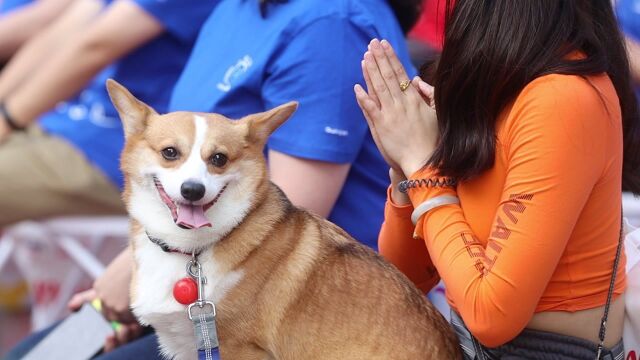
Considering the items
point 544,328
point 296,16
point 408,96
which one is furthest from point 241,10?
point 544,328

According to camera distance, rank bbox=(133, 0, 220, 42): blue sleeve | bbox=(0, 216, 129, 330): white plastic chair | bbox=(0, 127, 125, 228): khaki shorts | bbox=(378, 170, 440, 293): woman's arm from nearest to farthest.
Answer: bbox=(378, 170, 440, 293): woman's arm, bbox=(133, 0, 220, 42): blue sleeve, bbox=(0, 127, 125, 228): khaki shorts, bbox=(0, 216, 129, 330): white plastic chair

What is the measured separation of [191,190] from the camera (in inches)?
55.6

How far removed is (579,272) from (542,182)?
20 cm

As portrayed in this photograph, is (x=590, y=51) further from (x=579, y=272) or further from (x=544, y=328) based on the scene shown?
(x=544, y=328)

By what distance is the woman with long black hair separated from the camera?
1.39 meters

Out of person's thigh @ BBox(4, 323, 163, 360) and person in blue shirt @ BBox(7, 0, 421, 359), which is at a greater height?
person in blue shirt @ BBox(7, 0, 421, 359)

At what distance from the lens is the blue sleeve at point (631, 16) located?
295 centimetres

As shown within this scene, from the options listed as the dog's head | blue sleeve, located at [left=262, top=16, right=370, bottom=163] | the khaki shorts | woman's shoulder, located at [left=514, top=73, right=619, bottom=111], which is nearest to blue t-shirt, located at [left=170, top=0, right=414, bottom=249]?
blue sleeve, located at [left=262, top=16, right=370, bottom=163]

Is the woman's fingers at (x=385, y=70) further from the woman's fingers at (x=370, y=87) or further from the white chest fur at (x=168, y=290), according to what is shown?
the white chest fur at (x=168, y=290)

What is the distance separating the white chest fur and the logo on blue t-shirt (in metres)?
0.54

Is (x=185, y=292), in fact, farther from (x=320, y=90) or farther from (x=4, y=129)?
Result: (x=4, y=129)

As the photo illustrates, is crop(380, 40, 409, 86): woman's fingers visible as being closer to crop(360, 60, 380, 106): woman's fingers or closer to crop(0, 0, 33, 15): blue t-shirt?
crop(360, 60, 380, 106): woman's fingers

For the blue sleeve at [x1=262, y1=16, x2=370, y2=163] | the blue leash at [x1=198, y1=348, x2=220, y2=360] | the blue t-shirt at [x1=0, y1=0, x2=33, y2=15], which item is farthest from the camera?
the blue t-shirt at [x1=0, y1=0, x2=33, y2=15]

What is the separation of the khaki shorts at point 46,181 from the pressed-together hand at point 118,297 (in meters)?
0.83
